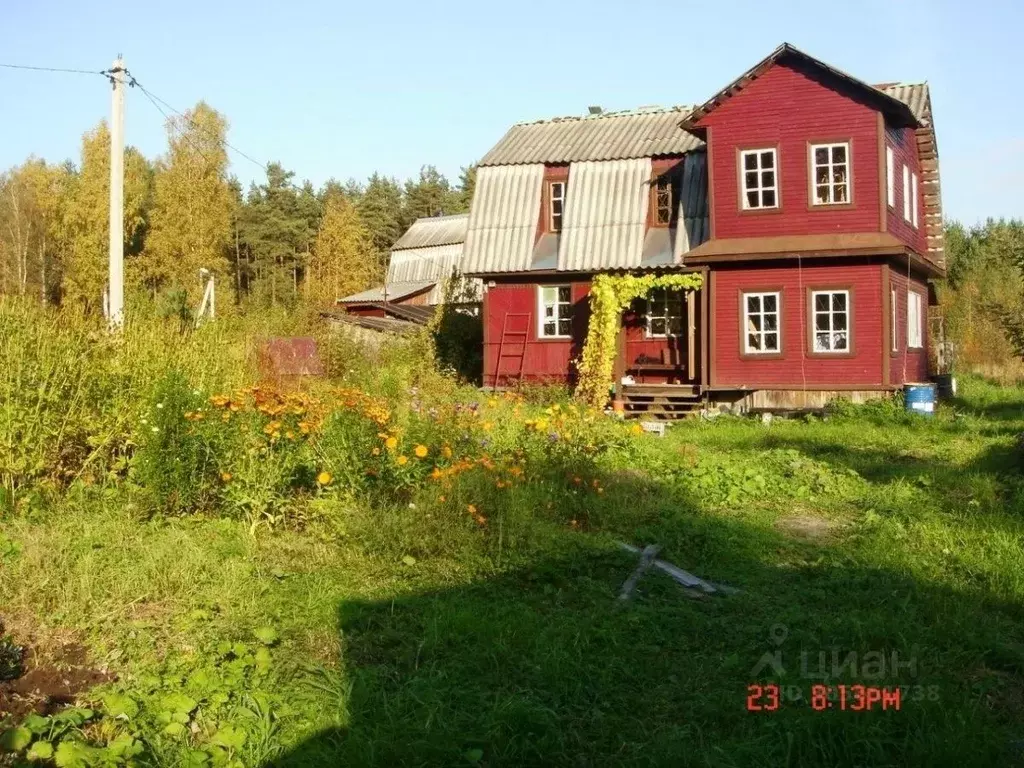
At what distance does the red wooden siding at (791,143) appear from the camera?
60.3 feet

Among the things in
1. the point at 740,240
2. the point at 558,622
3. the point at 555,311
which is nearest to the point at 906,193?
the point at 740,240

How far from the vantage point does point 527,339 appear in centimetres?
2195

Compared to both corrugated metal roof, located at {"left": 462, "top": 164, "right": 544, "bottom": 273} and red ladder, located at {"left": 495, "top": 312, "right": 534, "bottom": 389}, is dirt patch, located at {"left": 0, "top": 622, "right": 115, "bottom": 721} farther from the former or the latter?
corrugated metal roof, located at {"left": 462, "top": 164, "right": 544, "bottom": 273}

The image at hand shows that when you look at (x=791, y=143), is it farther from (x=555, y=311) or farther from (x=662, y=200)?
(x=555, y=311)

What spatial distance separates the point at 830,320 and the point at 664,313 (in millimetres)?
3759

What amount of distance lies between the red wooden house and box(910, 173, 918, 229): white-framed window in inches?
2.4

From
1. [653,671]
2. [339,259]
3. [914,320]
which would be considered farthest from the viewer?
[339,259]

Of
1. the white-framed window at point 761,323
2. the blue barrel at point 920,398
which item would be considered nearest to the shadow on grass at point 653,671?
the blue barrel at point 920,398

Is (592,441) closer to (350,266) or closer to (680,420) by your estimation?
(680,420)

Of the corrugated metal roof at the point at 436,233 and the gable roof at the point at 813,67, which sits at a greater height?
the corrugated metal roof at the point at 436,233

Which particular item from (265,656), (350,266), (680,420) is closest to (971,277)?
(680,420)

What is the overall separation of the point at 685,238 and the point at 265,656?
16.9m

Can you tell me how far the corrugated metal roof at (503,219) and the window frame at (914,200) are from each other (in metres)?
8.07

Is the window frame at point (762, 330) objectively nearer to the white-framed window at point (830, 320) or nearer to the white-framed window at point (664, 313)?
the white-framed window at point (830, 320)
